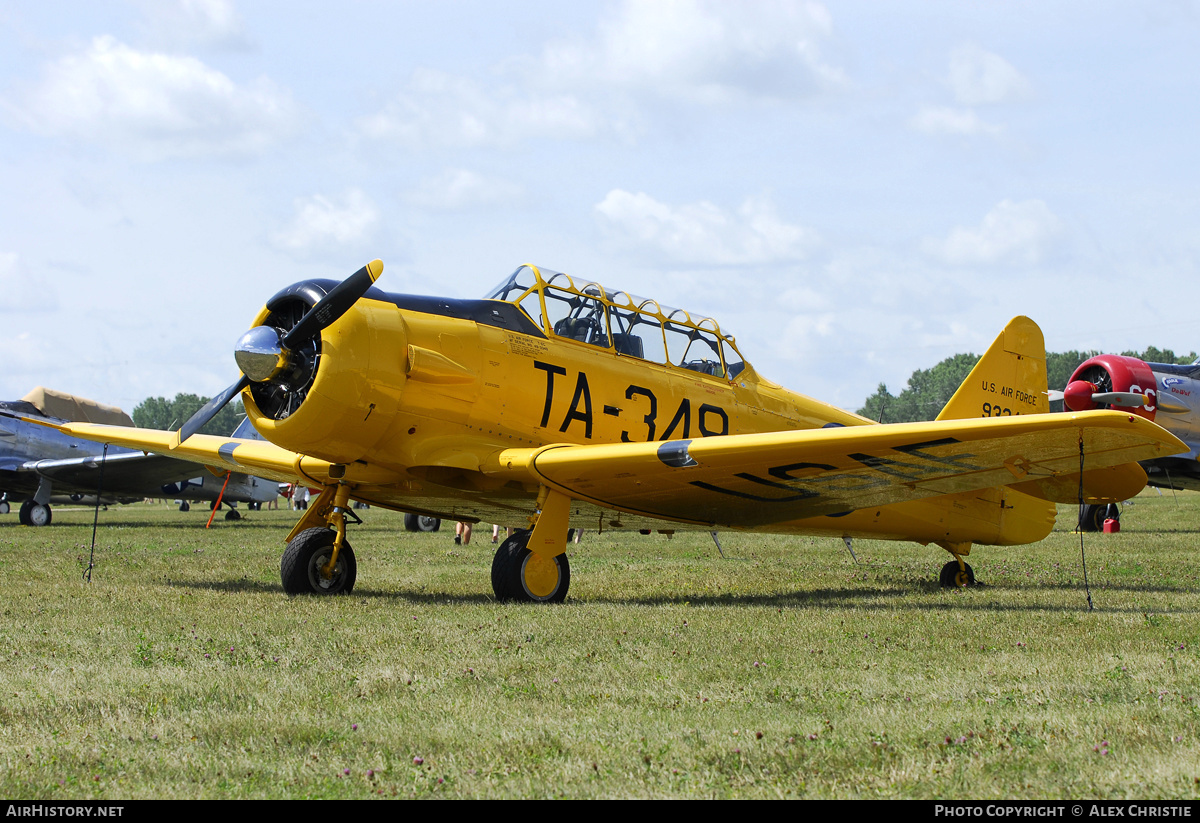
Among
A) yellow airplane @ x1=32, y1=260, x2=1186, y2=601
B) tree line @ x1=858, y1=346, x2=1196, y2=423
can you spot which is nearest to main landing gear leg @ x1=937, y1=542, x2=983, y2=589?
yellow airplane @ x1=32, y1=260, x2=1186, y2=601

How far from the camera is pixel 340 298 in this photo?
842 cm

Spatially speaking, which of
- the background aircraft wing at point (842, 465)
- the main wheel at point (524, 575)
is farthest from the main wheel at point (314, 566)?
the background aircraft wing at point (842, 465)

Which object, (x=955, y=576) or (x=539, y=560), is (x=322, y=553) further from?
(x=955, y=576)

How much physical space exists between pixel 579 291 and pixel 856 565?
266 inches

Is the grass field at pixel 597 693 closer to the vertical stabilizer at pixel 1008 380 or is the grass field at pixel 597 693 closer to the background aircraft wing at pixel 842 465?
the background aircraft wing at pixel 842 465

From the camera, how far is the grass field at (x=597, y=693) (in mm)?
3805

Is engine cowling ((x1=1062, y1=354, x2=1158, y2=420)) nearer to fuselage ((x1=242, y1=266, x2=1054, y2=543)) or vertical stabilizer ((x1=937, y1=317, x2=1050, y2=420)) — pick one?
vertical stabilizer ((x1=937, y1=317, x2=1050, y2=420))

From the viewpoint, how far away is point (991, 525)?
40.7ft

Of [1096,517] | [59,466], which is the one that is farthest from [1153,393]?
[59,466]

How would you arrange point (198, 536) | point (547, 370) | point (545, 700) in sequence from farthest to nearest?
point (198, 536), point (547, 370), point (545, 700)

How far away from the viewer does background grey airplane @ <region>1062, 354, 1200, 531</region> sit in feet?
73.5

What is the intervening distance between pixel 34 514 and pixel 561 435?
23.6 m
